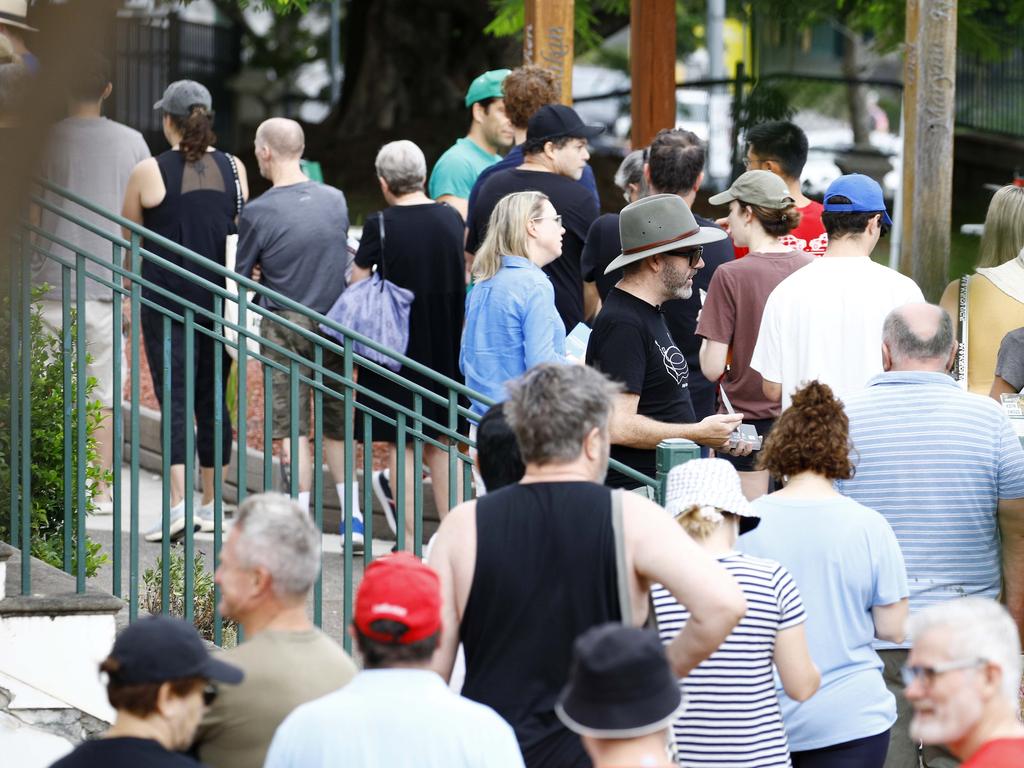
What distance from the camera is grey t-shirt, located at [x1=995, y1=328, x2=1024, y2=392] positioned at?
5.76 metres

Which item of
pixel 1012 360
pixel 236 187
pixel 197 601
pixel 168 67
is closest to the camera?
pixel 1012 360

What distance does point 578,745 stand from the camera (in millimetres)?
3484

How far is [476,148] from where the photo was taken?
7.66 meters

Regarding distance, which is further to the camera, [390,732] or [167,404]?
[167,404]

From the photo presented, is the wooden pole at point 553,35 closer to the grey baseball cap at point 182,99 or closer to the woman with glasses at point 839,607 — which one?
the grey baseball cap at point 182,99

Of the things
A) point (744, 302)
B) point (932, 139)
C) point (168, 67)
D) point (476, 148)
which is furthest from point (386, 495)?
point (168, 67)

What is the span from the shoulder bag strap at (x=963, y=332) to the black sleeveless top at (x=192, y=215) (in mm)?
3297

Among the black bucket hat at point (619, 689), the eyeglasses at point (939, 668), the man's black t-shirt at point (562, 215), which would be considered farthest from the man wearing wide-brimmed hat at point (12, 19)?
the eyeglasses at point (939, 668)

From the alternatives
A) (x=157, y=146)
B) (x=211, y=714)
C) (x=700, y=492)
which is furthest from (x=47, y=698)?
(x=157, y=146)

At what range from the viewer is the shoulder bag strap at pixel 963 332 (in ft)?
19.6

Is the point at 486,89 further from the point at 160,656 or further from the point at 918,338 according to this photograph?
the point at 160,656

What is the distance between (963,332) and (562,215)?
1.78 meters

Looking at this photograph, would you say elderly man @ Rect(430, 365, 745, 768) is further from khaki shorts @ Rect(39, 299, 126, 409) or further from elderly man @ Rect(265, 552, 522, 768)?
khaki shorts @ Rect(39, 299, 126, 409)

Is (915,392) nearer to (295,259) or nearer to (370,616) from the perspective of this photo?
(370,616)
